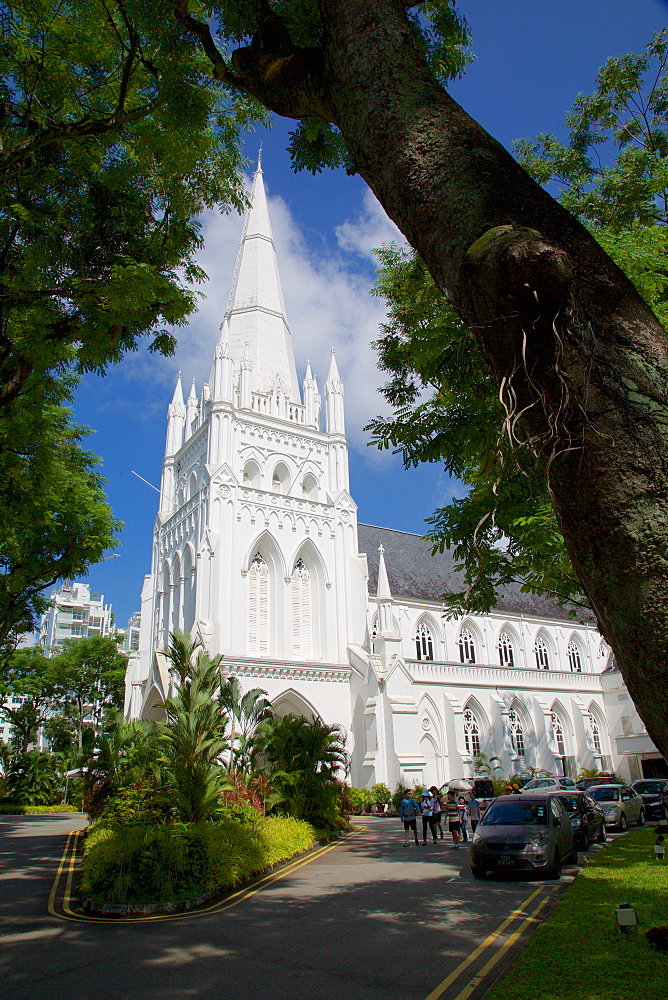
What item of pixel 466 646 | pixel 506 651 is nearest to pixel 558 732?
pixel 506 651

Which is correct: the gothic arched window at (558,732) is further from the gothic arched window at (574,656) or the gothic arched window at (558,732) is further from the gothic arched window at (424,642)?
the gothic arched window at (424,642)

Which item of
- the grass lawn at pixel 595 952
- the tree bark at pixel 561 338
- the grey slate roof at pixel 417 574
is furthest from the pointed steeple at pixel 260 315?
the tree bark at pixel 561 338

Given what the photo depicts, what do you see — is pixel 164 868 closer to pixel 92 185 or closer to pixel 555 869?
pixel 555 869

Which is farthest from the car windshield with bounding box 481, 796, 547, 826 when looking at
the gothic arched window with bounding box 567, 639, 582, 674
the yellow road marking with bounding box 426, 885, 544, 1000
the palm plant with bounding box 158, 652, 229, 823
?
the gothic arched window with bounding box 567, 639, 582, 674

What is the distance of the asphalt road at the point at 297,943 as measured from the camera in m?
6.16

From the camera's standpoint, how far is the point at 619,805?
784 inches

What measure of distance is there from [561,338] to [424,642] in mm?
38058

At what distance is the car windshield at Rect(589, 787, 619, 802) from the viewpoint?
20.2 meters

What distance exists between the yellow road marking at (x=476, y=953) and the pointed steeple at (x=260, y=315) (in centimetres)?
2923

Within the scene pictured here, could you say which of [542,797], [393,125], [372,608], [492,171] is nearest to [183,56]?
[393,125]

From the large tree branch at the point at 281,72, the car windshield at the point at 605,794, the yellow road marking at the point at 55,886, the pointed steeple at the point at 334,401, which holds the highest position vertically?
the pointed steeple at the point at 334,401

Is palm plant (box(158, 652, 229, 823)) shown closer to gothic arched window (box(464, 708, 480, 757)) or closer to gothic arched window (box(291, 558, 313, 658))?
gothic arched window (box(291, 558, 313, 658))

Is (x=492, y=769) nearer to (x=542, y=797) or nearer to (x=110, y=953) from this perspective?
(x=542, y=797)

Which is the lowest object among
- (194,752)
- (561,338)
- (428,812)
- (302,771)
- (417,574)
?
(428,812)
